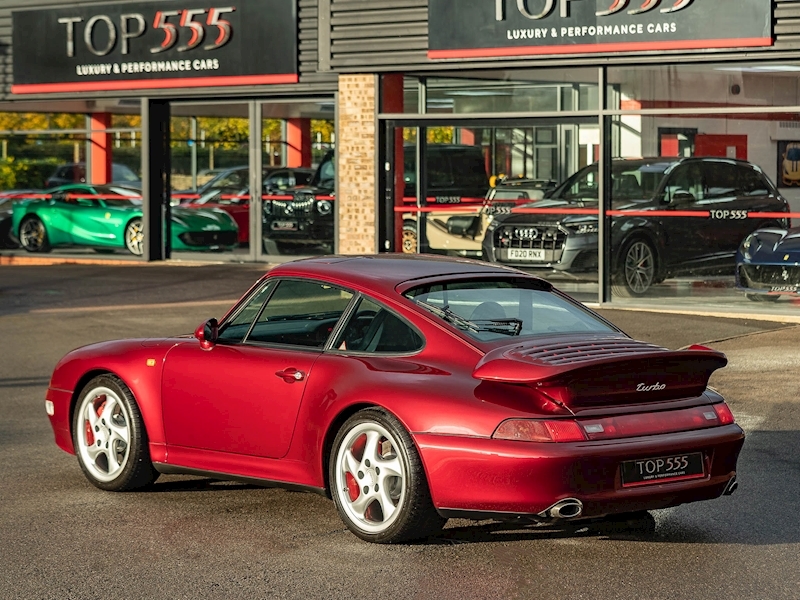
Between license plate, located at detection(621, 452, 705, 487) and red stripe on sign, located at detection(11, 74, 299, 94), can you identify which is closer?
license plate, located at detection(621, 452, 705, 487)

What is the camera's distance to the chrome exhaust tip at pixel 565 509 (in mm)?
5797

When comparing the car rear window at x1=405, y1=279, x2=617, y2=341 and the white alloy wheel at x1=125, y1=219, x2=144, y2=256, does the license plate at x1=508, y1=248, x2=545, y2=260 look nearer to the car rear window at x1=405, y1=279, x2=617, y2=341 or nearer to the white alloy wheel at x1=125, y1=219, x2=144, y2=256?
the white alloy wheel at x1=125, y1=219, x2=144, y2=256

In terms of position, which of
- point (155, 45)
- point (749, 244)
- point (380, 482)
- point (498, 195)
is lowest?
point (380, 482)

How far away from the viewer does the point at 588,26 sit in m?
17.0

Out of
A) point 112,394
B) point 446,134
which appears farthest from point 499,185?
point 112,394

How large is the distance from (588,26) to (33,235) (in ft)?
37.6

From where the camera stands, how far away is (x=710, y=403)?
6.34 meters

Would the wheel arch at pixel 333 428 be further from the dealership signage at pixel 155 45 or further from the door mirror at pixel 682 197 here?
the dealership signage at pixel 155 45

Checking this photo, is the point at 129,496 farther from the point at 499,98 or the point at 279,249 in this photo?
the point at 279,249

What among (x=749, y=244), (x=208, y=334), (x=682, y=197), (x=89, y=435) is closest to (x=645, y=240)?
(x=682, y=197)

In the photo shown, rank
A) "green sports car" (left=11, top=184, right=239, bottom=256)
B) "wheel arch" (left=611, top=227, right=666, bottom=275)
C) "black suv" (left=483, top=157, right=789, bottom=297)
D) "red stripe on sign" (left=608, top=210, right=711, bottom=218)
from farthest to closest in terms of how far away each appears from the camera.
→ "green sports car" (left=11, top=184, right=239, bottom=256) < "wheel arch" (left=611, top=227, right=666, bottom=275) < "red stripe on sign" (left=608, top=210, right=711, bottom=218) < "black suv" (left=483, top=157, right=789, bottom=297)

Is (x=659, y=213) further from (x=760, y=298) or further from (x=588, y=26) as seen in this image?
(x=588, y=26)

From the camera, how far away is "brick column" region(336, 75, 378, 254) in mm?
19328

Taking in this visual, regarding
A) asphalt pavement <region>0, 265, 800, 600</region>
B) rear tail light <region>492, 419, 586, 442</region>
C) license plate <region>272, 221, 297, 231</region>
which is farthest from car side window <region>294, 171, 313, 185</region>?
rear tail light <region>492, 419, 586, 442</region>
